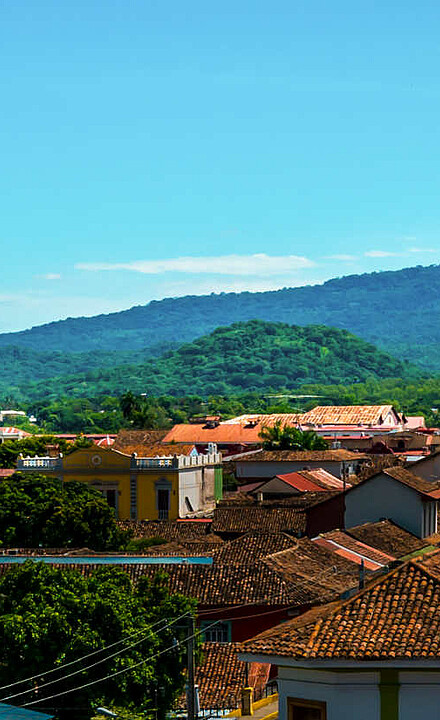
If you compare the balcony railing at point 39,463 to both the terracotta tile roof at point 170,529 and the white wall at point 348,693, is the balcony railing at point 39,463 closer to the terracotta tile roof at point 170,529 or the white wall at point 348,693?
the terracotta tile roof at point 170,529

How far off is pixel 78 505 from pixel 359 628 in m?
43.7

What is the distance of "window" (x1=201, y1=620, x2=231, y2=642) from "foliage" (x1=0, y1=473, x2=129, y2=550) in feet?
59.4

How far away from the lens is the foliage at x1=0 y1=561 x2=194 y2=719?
2366 cm

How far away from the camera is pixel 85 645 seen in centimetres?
2439

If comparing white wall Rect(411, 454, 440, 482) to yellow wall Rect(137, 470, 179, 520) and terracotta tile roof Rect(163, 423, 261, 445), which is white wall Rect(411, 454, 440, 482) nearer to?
yellow wall Rect(137, 470, 179, 520)

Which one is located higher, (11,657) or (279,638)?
(279,638)

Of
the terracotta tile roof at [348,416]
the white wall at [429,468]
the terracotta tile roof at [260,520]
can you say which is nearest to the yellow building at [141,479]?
the terracotta tile roof at [260,520]

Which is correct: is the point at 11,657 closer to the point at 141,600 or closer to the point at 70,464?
the point at 141,600

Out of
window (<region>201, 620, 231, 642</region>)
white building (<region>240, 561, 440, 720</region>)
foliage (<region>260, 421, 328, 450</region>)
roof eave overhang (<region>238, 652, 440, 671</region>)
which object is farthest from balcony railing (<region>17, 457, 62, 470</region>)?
roof eave overhang (<region>238, 652, 440, 671</region>)

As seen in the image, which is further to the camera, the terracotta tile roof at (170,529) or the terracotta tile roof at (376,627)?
the terracotta tile roof at (170,529)

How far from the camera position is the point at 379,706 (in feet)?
42.5

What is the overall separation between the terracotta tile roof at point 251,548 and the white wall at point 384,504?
5678 millimetres

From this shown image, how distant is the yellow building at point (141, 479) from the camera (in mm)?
77188

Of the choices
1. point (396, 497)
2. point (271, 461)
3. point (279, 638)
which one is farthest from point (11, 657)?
point (271, 461)
